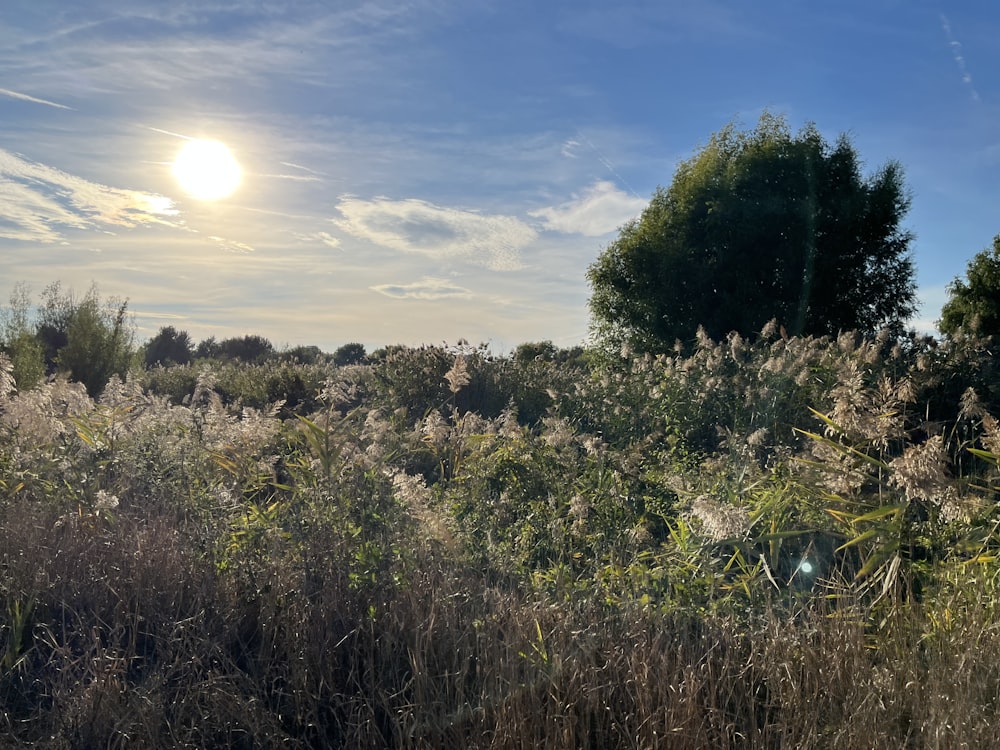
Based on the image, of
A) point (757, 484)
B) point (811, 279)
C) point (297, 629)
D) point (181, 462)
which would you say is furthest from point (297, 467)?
point (811, 279)

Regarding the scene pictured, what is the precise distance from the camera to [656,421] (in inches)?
290

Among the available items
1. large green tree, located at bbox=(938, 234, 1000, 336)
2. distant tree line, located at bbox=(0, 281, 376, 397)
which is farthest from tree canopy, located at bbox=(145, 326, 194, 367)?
large green tree, located at bbox=(938, 234, 1000, 336)

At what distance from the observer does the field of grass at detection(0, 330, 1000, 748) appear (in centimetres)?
321

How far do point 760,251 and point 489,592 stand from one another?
1338cm

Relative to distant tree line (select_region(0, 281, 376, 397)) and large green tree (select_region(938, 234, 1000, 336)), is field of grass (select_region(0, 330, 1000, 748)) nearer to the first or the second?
distant tree line (select_region(0, 281, 376, 397))

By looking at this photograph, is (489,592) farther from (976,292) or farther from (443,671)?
(976,292)

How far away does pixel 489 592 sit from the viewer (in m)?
3.93

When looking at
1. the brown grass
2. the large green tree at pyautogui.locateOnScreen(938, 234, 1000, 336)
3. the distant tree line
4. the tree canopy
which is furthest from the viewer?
the tree canopy

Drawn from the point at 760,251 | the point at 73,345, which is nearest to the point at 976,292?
the point at 760,251

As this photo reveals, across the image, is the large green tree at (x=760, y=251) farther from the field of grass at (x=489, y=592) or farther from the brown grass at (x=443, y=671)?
the brown grass at (x=443, y=671)

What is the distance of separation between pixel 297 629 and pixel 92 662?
79 cm

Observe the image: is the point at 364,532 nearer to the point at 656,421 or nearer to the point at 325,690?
the point at 325,690

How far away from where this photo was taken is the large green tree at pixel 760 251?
15.8 meters

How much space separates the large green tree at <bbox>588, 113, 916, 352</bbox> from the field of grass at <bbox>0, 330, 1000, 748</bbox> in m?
9.72
